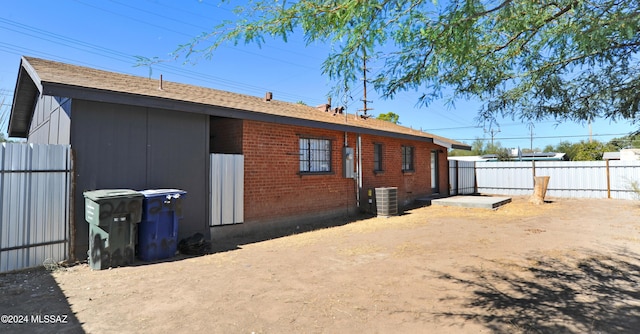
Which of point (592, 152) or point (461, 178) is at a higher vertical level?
point (592, 152)

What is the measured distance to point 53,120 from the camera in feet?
23.8

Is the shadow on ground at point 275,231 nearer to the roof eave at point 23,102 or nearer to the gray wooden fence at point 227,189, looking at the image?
the gray wooden fence at point 227,189

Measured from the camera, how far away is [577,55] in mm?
3891

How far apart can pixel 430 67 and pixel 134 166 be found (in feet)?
18.3

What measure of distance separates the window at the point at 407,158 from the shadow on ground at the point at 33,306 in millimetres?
12466

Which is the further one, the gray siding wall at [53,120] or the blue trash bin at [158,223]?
the gray siding wall at [53,120]

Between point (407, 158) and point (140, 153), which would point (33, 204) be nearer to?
point (140, 153)

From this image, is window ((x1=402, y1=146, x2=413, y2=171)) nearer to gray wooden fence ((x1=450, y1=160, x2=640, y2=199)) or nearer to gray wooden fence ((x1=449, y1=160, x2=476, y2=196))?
gray wooden fence ((x1=449, y1=160, x2=476, y2=196))

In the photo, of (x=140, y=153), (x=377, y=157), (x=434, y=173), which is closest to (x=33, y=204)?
(x=140, y=153)

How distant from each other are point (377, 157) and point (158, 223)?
29.4 feet

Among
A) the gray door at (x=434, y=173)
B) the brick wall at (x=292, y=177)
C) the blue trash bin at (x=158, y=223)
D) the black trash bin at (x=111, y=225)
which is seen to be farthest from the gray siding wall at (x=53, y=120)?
the gray door at (x=434, y=173)

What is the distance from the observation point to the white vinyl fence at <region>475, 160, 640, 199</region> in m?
Result: 15.6

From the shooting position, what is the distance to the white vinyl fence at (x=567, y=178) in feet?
51.1

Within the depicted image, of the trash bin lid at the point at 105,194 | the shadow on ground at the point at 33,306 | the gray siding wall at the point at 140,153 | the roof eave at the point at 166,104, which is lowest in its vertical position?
the shadow on ground at the point at 33,306
